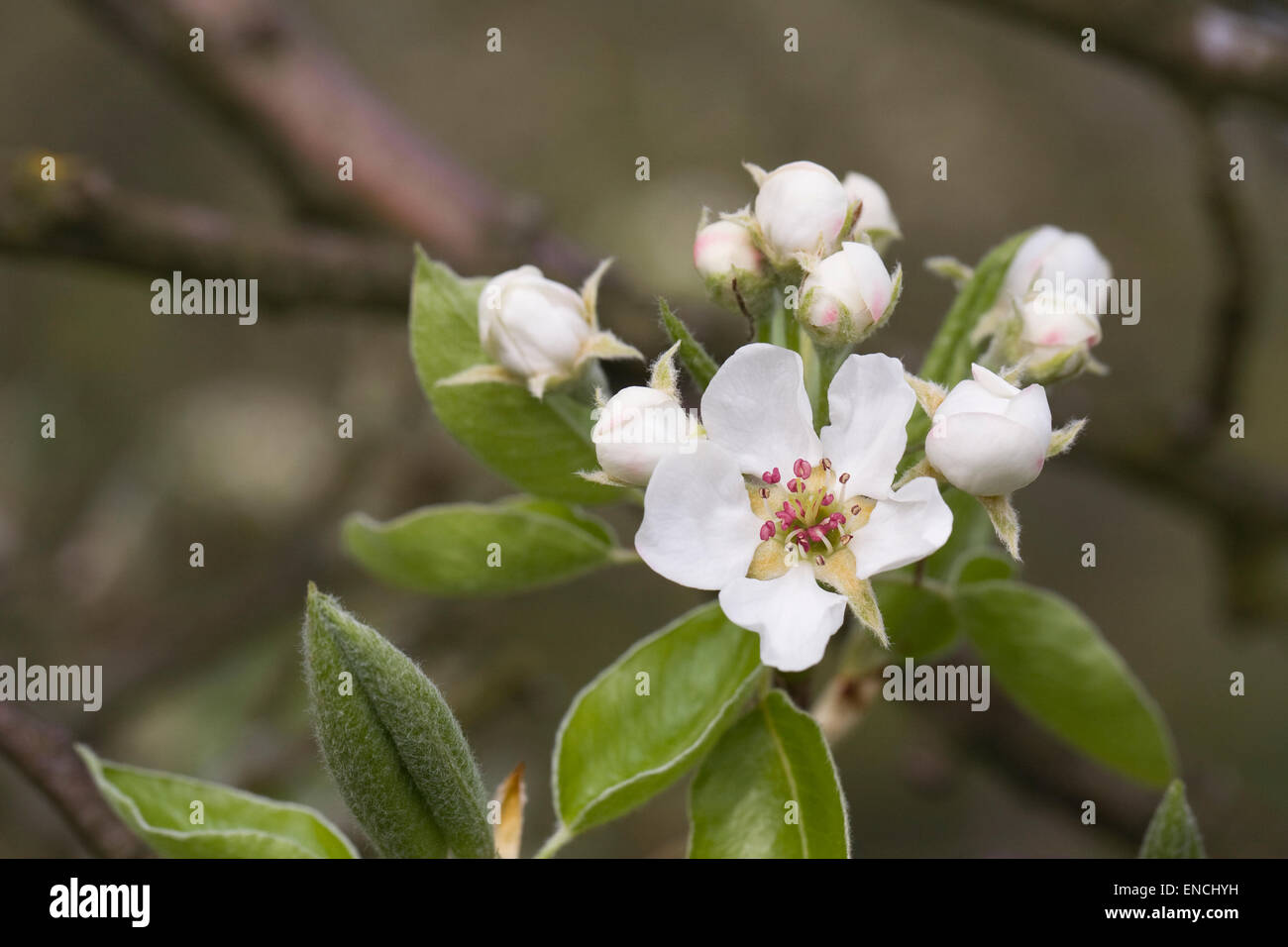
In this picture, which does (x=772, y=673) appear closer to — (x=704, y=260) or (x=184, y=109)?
(x=704, y=260)

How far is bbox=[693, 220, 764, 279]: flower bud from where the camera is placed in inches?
30.6

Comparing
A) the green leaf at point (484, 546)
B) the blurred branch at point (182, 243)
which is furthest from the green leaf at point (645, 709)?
the blurred branch at point (182, 243)

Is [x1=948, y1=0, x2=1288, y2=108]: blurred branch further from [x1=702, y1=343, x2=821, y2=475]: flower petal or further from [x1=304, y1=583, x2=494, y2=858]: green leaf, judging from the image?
[x1=304, y1=583, x2=494, y2=858]: green leaf

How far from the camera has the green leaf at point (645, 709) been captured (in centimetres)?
77

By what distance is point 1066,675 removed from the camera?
3.04 feet

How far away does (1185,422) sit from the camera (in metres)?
1.52

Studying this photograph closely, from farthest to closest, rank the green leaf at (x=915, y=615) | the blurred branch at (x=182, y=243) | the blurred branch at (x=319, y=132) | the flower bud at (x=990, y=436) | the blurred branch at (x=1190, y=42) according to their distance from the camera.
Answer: the blurred branch at (x=319, y=132) < the blurred branch at (x=1190, y=42) < the blurred branch at (x=182, y=243) < the green leaf at (x=915, y=615) < the flower bud at (x=990, y=436)

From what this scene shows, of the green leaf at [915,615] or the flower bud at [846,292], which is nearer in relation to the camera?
the flower bud at [846,292]

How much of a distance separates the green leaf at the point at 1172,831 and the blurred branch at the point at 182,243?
936 millimetres

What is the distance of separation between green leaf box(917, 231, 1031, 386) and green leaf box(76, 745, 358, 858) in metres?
0.50

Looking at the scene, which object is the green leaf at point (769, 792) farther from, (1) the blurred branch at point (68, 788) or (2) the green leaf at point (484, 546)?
(1) the blurred branch at point (68, 788)

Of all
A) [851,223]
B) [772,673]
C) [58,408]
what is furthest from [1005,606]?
[58,408]

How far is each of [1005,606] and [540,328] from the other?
1.21ft

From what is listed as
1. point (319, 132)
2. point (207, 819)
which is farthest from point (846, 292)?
point (319, 132)
